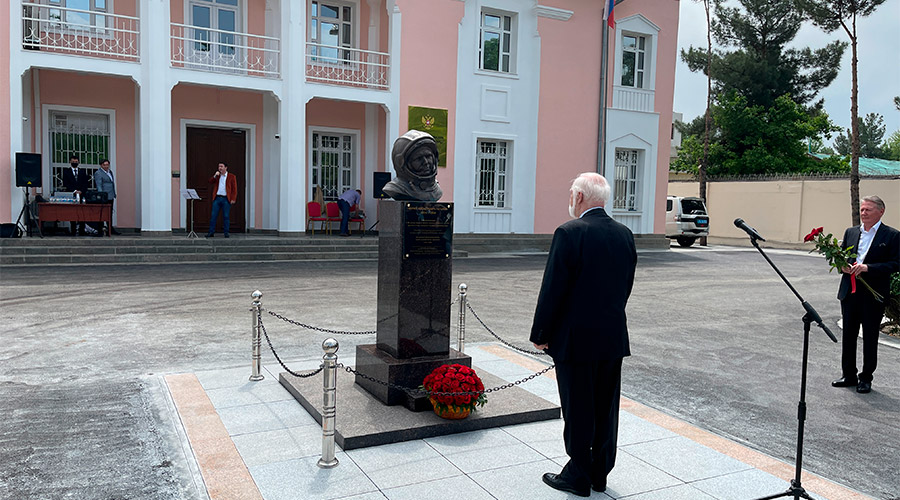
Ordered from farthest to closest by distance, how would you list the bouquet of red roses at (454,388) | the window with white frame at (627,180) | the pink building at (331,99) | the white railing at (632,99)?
the window with white frame at (627,180) < the white railing at (632,99) < the pink building at (331,99) < the bouquet of red roses at (454,388)

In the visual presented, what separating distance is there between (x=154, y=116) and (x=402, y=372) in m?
13.2

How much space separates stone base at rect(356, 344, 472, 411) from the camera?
5185 millimetres

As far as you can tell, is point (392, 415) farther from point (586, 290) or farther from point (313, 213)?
point (313, 213)

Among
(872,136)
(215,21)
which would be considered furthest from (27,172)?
(872,136)

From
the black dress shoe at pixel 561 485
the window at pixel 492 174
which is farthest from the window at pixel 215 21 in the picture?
the black dress shoe at pixel 561 485

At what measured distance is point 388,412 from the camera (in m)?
5.04

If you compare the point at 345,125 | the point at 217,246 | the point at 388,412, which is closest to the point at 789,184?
the point at 345,125

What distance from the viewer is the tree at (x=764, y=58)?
33.8 metres

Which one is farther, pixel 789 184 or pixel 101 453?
pixel 789 184

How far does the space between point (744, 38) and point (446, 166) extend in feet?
75.1

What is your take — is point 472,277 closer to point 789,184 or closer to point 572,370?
point 572,370

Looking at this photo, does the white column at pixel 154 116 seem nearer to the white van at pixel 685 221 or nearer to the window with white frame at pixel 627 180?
the window with white frame at pixel 627 180

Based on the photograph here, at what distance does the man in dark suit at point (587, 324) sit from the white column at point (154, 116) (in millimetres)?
14267

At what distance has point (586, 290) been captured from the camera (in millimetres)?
3729
